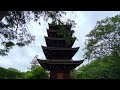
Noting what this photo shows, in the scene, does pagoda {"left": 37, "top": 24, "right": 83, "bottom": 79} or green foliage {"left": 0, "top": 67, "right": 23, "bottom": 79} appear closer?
green foliage {"left": 0, "top": 67, "right": 23, "bottom": 79}

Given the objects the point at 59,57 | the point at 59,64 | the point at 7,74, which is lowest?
the point at 7,74

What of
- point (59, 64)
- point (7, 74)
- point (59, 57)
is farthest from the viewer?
point (59, 57)

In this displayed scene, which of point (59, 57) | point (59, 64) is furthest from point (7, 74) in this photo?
point (59, 57)

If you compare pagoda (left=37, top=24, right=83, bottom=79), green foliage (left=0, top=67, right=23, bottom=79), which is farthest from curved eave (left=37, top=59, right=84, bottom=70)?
green foliage (left=0, top=67, right=23, bottom=79)

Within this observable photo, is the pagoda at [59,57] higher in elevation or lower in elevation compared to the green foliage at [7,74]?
higher

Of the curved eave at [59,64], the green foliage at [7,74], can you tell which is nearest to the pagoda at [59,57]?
the curved eave at [59,64]

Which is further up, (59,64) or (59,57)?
(59,57)

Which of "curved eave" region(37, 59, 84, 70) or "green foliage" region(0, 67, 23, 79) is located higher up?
"curved eave" region(37, 59, 84, 70)

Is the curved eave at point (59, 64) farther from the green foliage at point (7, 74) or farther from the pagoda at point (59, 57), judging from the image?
the green foliage at point (7, 74)

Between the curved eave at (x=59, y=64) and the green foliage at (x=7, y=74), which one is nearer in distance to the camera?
the green foliage at (x=7, y=74)

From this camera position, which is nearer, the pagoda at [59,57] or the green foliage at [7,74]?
the green foliage at [7,74]

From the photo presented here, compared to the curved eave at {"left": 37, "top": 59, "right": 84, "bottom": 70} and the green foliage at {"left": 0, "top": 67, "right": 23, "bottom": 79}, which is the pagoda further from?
the green foliage at {"left": 0, "top": 67, "right": 23, "bottom": 79}

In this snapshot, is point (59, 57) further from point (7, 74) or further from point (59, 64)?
point (7, 74)
